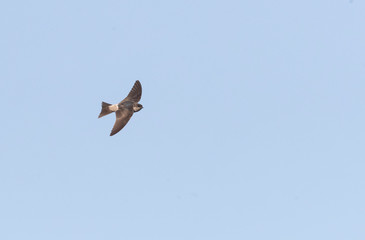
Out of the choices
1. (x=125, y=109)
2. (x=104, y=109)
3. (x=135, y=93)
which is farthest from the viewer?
(x=135, y=93)

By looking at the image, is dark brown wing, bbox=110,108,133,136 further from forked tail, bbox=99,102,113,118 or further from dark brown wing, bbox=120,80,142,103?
forked tail, bbox=99,102,113,118

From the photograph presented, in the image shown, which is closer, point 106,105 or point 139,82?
point 106,105

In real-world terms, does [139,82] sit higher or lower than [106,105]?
higher

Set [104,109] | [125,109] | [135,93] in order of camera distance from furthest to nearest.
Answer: [135,93] < [125,109] < [104,109]

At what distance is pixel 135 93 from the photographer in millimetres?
37281

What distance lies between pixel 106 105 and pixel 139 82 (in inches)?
144

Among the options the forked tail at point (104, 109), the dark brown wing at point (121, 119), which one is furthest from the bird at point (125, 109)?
the forked tail at point (104, 109)

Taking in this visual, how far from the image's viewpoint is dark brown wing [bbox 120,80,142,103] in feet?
122

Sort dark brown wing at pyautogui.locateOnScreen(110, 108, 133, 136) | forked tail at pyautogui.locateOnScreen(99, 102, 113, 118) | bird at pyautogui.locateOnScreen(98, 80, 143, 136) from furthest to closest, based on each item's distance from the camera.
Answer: dark brown wing at pyautogui.locateOnScreen(110, 108, 133, 136), bird at pyautogui.locateOnScreen(98, 80, 143, 136), forked tail at pyautogui.locateOnScreen(99, 102, 113, 118)

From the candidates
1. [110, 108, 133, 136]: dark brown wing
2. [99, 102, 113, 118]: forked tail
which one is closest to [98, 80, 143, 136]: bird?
[110, 108, 133, 136]: dark brown wing

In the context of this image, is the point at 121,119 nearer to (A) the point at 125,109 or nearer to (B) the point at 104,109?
(A) the point at 125,109

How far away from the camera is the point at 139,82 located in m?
37.5

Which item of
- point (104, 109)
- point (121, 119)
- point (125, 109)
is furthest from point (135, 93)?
point (104, 109)

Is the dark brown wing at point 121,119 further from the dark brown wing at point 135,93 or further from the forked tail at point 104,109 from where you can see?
the forked tail at point 104,109
